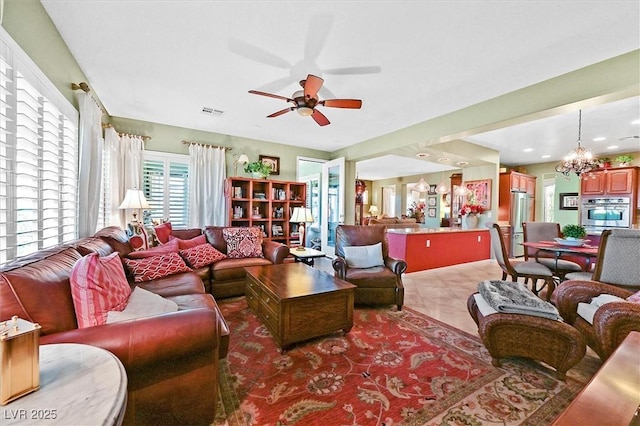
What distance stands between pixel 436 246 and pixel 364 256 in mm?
2479

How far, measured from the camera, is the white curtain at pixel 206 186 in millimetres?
4759

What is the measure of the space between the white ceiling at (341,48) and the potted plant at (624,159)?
259 centimetres

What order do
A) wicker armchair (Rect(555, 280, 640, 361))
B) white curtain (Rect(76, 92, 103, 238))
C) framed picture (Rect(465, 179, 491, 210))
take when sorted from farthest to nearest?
framed picture (Rect(465, 179, 491, 210))
white curtain (Rect(76, 92, 103, 238))
wicker armchair (Rect(555, 280, 640, 361))

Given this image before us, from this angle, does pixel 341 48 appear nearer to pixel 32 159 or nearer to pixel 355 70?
pixel 355 70

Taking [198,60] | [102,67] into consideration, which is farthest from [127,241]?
[198,60]

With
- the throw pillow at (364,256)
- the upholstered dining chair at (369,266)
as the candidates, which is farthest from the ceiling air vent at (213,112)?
the throw pillow at (364,256)

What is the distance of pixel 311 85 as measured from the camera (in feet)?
8.01

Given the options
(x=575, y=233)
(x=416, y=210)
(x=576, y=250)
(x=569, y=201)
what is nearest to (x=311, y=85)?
(x=576, y=250)

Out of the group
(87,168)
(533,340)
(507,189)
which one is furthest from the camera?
(507,189)

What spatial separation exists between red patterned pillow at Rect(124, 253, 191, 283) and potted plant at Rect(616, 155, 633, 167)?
341 inches

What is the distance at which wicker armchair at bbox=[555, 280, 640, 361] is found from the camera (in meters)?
1.63

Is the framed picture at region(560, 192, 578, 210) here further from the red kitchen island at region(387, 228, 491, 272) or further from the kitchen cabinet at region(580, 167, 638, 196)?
the red kitchen island at region(387, 228, 491, 272)

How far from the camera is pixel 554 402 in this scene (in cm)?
164

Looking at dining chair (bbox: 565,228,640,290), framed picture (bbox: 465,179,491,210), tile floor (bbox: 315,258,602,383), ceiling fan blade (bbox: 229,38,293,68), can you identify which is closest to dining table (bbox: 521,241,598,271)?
tile floor (bbox: 315,258,602,383)
